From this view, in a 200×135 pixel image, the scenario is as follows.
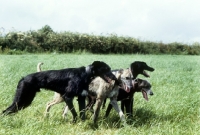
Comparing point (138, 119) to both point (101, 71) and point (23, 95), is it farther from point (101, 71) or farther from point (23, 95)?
point (23, 95)

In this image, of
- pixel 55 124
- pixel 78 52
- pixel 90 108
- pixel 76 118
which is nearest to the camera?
pixel 55 124

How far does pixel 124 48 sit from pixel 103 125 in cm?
2900

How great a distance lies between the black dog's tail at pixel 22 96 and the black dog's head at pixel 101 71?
3.90ft

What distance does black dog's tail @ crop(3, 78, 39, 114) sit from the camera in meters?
6.07

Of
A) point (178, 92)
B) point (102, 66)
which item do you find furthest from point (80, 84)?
point (178, 92)

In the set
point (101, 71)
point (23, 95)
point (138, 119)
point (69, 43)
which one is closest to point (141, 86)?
point (138, 119)

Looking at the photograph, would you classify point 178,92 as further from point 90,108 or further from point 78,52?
point 78,52

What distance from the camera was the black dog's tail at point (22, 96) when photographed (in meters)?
6.07

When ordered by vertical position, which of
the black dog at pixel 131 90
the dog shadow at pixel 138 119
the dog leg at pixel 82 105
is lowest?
the dog shadow at pixel 138 119

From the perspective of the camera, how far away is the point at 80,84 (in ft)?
20.1

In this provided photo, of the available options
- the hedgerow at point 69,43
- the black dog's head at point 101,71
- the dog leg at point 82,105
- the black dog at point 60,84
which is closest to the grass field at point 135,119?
Answer: the dog leg at point 82,105

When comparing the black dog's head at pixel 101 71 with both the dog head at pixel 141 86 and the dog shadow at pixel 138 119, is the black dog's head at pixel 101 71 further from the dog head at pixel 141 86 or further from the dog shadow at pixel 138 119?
the dog shadow at pixel 138 119

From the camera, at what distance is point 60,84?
6180 mm

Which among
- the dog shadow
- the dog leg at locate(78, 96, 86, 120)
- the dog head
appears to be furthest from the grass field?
the dog head
